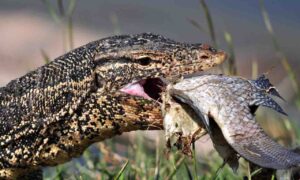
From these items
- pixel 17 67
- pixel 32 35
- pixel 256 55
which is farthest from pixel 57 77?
pixel 32 35

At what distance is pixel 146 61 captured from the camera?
6164 mm

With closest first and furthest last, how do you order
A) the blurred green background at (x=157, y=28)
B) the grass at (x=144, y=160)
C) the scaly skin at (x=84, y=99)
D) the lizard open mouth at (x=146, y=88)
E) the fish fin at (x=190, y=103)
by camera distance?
the fish fin at (x=190, y=103) → the lizard open mouth at (x=146, y=88) → the scaly skin at (x=84, y=99) → the grass at (x=144, y=160) → the blurred green background at (x=157, y=28)

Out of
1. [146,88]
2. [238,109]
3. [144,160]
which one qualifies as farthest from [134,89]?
[144,160]

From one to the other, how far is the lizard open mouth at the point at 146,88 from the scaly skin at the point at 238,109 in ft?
2.29

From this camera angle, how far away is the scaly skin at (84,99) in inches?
241

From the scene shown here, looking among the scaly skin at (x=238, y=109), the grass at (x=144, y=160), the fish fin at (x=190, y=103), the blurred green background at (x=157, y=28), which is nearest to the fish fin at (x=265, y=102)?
the scaly skin at (x=238, y=109)

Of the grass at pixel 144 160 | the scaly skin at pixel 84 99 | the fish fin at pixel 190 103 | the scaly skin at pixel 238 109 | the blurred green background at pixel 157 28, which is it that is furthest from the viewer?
the blurred green background at pixel 157 28

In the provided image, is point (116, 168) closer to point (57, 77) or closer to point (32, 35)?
point (57, 77)

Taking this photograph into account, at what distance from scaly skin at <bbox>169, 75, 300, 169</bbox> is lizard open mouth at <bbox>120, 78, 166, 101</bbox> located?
70cm

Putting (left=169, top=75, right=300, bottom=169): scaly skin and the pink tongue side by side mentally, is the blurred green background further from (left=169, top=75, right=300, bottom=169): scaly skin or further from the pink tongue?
(left=169, top=75, right=300, bottom=169): scaly skin

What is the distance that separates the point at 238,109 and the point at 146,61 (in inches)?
46.8

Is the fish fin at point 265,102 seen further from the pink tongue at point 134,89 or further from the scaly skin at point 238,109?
the pink tongue at point 134,89

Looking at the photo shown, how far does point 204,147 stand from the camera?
30.4 feet

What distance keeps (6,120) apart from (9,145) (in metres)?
0.15
